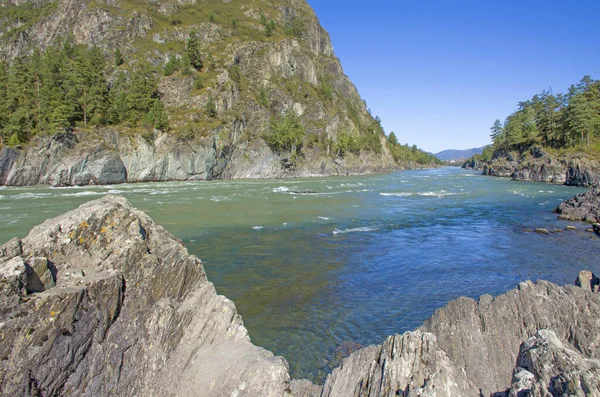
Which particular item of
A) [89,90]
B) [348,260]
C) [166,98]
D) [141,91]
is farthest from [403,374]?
[166,98]

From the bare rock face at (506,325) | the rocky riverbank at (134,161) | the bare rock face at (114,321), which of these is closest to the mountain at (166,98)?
the rocky riverbank at (134,161)

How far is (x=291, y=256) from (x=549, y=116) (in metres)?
113

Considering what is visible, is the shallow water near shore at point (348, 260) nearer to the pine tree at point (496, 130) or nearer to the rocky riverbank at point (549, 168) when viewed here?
the rocky riverbank at point (549, 168)

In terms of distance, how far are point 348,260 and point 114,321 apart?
46.9 ft

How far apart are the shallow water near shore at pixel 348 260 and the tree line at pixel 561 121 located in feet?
236

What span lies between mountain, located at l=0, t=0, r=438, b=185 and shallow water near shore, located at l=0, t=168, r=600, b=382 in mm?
43258

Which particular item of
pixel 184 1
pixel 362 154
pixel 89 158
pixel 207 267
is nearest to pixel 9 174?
pixel 89 158

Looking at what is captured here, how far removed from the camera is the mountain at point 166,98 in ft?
246

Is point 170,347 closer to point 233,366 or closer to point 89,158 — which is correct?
point 233,366

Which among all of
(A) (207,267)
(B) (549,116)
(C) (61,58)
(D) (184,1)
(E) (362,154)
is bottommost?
(A) (207,267)

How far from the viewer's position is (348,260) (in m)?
18.7

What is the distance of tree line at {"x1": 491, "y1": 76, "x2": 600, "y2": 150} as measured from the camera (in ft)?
291

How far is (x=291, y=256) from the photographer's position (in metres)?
19.3

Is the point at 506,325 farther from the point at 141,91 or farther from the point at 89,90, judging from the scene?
the point at 141,91
